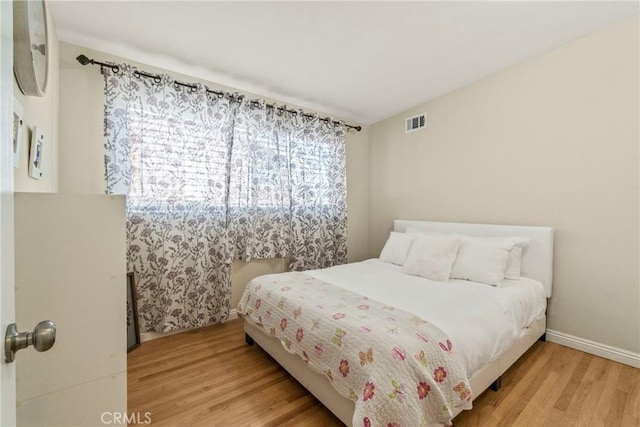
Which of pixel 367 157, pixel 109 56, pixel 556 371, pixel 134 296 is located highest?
pixel 109 56

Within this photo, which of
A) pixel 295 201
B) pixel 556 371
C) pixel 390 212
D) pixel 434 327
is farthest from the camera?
pixel 390 212

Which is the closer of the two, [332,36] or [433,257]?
[332,36]

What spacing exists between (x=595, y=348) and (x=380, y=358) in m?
2.15

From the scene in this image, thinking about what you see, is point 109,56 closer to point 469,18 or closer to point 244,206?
point 244,206

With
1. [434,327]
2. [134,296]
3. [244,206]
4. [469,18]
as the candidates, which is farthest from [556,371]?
[134,296]

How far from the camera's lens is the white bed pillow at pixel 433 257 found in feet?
7.65

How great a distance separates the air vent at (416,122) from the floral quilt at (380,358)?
8.15 feet

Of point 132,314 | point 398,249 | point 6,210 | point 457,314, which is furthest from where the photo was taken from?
point 398,249

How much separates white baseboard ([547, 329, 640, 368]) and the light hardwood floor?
63 mm

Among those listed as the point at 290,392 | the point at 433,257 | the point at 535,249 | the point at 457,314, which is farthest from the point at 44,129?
the point at 535,249

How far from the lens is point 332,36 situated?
2.11m

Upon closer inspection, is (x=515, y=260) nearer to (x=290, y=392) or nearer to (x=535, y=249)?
(x=535, y=249)

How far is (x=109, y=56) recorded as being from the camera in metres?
2.29

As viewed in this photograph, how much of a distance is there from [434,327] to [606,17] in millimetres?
2566
